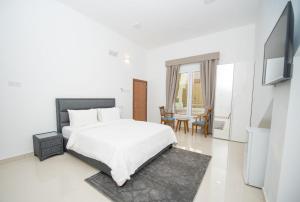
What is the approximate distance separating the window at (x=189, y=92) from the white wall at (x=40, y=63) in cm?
305

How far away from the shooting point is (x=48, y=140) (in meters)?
2.41

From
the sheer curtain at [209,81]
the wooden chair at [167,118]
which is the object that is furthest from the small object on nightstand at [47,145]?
the sheer curtain at [209,81]

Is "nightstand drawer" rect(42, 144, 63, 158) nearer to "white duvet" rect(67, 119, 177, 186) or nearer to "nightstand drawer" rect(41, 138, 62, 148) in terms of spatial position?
"nightstand drawer" rect(41, 138, 62, 148)

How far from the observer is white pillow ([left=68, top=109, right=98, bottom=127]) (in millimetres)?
2818

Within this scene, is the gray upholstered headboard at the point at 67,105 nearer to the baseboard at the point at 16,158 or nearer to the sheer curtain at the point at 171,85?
the baseboard at the point at 16,158

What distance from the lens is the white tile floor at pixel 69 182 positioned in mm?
1564

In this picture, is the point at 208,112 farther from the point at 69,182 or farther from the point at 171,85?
the point at 69,182

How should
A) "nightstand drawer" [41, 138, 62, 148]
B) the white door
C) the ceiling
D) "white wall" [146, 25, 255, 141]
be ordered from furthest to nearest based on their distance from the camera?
the white door → "white wall" [146, 25, 255, 141] → the ceiling → "nightstand drawer" [41, 138, 62, 148]

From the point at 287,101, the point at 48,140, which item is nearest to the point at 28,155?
the point at 48,140

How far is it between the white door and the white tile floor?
1189mm

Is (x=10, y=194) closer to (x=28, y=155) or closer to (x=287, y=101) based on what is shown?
(x=28, y=155)

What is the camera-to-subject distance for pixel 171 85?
5.03 m

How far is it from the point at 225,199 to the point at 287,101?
1.36 metres

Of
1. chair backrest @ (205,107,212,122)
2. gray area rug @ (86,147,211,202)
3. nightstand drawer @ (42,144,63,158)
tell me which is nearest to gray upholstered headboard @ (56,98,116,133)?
nightstand drawer @ (42,144,63,158)
